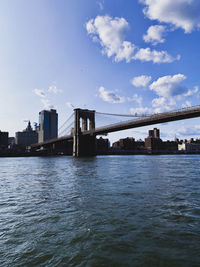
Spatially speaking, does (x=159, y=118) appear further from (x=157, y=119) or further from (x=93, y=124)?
(x=93, y=124)

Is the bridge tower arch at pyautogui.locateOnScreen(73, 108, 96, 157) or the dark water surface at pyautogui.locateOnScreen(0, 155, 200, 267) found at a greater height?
the bridge tower arch at pyautogui.locateOnScreen(73, 108, 96, 157)

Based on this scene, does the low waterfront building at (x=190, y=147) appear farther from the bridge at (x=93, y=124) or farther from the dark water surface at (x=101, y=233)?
the dark water surface at (x=101, y=233)

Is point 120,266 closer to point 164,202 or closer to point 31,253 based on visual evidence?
point 31,253

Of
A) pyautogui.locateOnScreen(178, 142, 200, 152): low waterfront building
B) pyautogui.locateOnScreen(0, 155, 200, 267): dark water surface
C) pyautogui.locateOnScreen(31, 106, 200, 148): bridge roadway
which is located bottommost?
pyautogui.locateOnScreen(0, 155, 200, 267): dark water surface

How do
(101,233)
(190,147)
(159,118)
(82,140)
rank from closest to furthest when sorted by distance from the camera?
(101,233)
(159,118)
(82,140)
(190,147)

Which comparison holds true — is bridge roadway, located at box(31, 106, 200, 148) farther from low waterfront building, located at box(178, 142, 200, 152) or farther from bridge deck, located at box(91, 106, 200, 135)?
low waterfront building, located at box(178, 142, 200, 152)

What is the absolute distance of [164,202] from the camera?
6.98m

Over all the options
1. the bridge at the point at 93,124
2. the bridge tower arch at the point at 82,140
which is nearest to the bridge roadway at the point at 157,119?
the bridge at the point at 93,124

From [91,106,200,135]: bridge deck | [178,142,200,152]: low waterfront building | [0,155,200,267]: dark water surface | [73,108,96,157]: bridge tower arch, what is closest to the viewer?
[0,155,200,267]: dark water surface

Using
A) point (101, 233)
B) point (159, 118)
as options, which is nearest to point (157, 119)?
point (159, 118)

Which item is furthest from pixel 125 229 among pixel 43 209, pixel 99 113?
pixel 99 113

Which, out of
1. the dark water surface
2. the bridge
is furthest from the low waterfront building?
the dark water surface

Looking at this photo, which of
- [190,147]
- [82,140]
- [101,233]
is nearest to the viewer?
[101,233]

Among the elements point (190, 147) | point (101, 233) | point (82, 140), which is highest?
point (82, 140)
